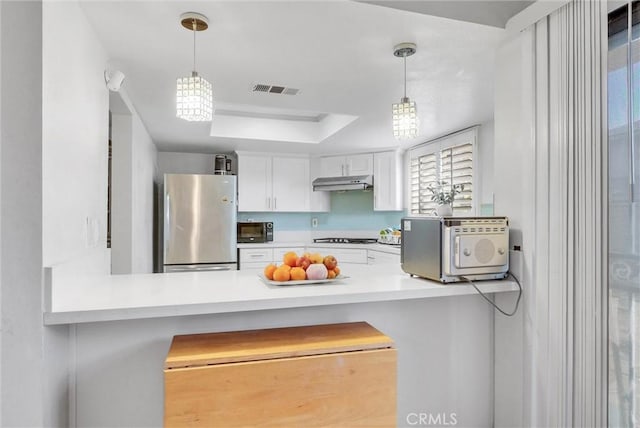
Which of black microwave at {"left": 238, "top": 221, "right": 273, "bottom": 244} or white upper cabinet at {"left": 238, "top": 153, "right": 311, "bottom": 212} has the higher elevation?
white upper cabinet at {"left": 238, "top": 153, "right": 311, "bottom": 212}

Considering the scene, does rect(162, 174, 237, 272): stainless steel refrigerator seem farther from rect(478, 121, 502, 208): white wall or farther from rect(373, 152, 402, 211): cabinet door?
rect(478, 121, 502, 208): white wall

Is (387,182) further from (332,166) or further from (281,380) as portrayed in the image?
(281,380)

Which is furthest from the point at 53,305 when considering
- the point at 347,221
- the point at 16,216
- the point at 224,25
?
the point at 347,221

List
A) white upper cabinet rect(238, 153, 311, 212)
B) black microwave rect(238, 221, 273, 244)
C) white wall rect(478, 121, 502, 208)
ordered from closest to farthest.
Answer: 1. white wall rect(478, 121, 502, 208)
2. black microwave rect(238, 221, 273, 244)
3. white upper cabinet rect(238, 153, 311, 212)

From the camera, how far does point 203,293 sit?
4.52ft

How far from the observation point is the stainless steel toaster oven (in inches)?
61.2

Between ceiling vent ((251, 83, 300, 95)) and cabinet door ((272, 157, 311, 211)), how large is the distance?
2.31 m

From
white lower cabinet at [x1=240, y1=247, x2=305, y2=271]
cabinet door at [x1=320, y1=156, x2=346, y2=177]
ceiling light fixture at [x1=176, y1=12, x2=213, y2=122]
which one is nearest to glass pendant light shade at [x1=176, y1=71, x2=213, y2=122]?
ceiling light fixture at [x1=176, y1=12, x2=213, y2=122]

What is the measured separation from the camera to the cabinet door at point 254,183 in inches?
193

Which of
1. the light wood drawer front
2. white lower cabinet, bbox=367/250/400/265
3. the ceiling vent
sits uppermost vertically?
the ceiling vent

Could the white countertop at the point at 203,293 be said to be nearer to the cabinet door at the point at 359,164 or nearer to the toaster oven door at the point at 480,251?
the toaster oven door at the point at 480,251

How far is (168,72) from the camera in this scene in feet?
7.63

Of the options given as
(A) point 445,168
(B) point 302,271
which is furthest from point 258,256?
(B) point 302,271

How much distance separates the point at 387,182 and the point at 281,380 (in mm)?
3805
